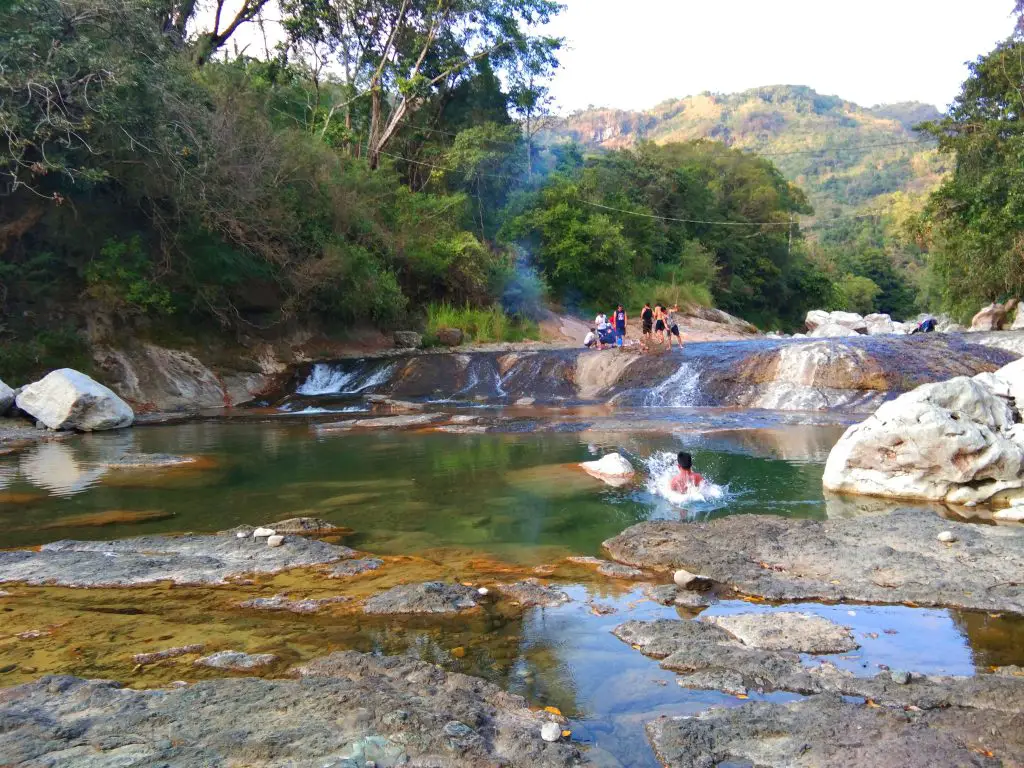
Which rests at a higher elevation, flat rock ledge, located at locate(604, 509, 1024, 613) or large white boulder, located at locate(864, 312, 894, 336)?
flat rock ledge, located at locate(604, 509, 1024, 613)

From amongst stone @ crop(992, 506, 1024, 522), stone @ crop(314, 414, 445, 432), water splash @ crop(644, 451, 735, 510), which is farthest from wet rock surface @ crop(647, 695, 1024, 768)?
stone @ crop(314, 414, 445, 432)

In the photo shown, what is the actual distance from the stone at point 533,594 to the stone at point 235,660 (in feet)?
5.67

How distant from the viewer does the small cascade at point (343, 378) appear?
73.7ft

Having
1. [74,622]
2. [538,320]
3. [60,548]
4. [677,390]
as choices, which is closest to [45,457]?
[60,548]

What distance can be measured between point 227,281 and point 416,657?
1978 cm

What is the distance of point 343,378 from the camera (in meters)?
22.8

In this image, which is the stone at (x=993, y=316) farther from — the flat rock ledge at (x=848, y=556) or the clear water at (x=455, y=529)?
the flat rock ledge at (x=848, y=556)

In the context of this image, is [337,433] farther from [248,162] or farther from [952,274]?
[952,274]

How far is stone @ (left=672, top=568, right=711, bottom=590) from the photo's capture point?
18.5ft

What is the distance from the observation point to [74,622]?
4.98 m

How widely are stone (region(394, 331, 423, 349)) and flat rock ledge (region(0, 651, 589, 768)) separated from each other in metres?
23.3

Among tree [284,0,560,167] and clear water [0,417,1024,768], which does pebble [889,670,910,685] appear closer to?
clear water [0,417,1024,768]

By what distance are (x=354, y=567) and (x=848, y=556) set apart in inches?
151

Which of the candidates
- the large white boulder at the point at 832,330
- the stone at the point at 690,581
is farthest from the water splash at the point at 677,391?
the large white boulder at the point at 832,330
